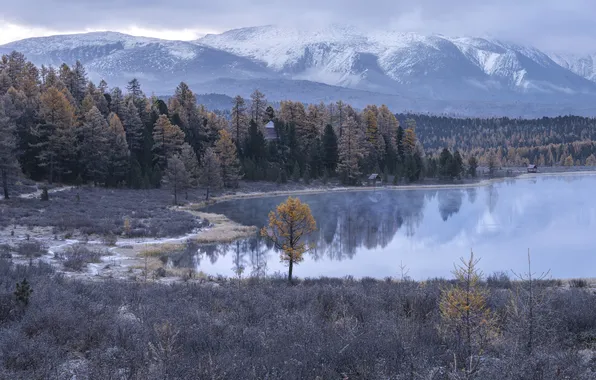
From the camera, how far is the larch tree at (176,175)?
4975cm

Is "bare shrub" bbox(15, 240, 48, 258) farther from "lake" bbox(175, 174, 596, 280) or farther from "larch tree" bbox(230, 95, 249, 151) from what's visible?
"larch tree" bbox(230, 95, 249, 151)

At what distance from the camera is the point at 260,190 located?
219 feet

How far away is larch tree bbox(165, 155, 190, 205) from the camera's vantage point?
49750 mm

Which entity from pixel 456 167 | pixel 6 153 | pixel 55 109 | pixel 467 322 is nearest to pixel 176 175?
pixel 55 109

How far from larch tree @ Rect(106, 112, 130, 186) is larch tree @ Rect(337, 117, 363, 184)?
99.9 feet

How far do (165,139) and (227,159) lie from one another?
7755 mm

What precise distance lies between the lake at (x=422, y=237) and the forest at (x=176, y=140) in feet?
32.7

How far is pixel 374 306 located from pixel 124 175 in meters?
49.4

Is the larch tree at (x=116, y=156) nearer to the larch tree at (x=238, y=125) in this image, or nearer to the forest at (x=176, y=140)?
the forest at (x=176, y=140)

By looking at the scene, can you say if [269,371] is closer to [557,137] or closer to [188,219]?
[188,219]

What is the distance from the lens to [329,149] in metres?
77.3

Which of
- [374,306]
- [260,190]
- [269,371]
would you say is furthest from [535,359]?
[260,190]

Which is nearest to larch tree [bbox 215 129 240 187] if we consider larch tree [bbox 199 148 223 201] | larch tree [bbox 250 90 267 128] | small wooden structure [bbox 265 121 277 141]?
larch tree [bbox 199 148 223 201]

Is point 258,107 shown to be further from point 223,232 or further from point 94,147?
point 223,232
